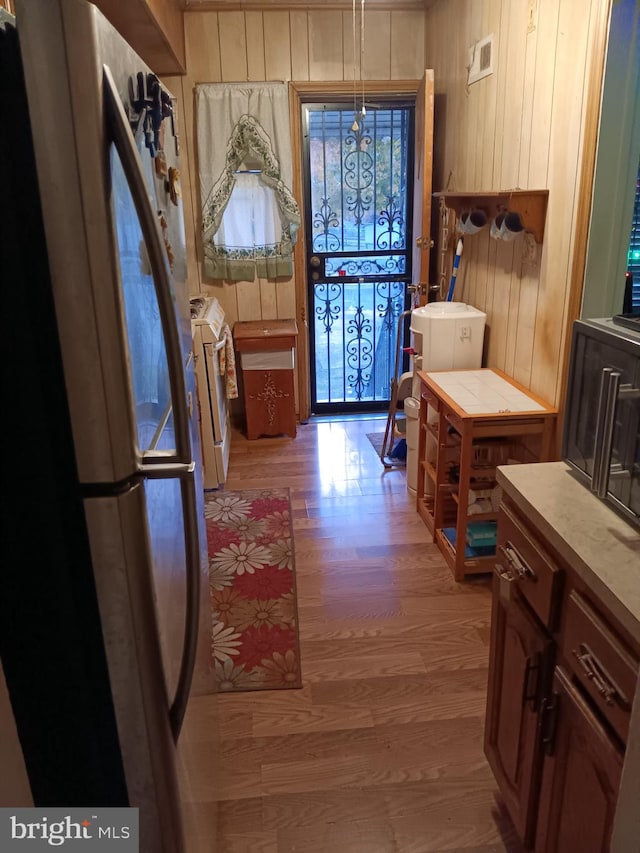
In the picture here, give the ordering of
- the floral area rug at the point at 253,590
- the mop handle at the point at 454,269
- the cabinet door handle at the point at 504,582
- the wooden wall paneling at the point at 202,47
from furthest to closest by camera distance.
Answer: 1. the wooden wall paneling at the point at 202,47
2. the mop handle at the point at 454,269
3. the floral area rug at the point at 253,590
4. the cabinet door handle at the point at 504,582

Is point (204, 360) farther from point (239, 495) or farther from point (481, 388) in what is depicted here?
point (481, 388)

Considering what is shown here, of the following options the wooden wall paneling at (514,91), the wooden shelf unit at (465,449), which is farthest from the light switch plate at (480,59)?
the wooden shelf unit at (465,449)

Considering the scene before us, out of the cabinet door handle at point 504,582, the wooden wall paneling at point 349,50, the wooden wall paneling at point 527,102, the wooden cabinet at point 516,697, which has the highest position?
the wooden wall paneling at point 349,50

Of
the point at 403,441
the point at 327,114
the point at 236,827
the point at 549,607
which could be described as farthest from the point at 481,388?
the point at 327,114

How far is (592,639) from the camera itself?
1.07m

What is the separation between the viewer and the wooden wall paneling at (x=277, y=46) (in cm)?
383

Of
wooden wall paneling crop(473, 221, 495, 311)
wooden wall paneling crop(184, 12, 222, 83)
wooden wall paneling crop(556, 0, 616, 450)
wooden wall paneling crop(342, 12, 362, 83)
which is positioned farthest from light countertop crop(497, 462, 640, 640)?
wooden wall paneling crop(184, 12, 222, 83)

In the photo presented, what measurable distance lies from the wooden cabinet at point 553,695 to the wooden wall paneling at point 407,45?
3.50 m

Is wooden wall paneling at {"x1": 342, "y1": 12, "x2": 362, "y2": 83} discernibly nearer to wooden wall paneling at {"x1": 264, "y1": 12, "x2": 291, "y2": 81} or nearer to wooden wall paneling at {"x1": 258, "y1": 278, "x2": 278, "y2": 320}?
wooden wall paneling at {"x1": 264, "y1": 12, "x2": 291, "y2": 81}

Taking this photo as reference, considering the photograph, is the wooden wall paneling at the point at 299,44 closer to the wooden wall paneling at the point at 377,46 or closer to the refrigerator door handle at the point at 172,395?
the wooden wall paneling at the point at 377,46

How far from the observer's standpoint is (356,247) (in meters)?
4.35

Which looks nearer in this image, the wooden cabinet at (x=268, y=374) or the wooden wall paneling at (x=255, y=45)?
the wooden wall paneling at (x=255, y=45)

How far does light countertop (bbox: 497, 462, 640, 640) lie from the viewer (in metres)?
1.01

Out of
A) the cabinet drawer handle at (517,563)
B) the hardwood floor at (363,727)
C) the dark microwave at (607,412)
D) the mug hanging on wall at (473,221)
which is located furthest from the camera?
the mug hanging on wall at (473,221)
